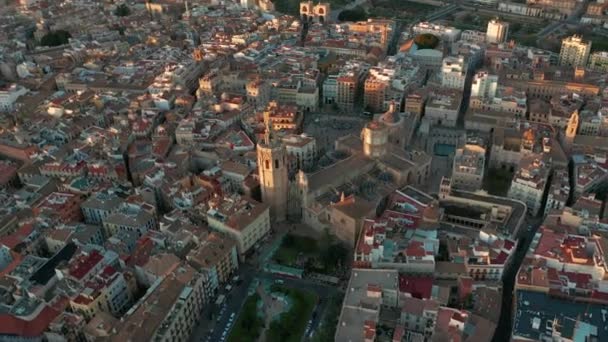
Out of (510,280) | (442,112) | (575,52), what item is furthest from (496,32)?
(510,280)

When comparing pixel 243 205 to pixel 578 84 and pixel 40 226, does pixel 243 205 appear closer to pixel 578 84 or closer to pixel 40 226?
pixel 40 226

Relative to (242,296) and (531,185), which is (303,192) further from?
(531,185)

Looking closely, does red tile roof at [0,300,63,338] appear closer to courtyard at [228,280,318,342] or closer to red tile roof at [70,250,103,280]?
red tile roof at [70,250,103,280]

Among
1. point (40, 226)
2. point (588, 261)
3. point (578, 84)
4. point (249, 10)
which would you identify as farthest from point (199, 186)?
point (249, 10)

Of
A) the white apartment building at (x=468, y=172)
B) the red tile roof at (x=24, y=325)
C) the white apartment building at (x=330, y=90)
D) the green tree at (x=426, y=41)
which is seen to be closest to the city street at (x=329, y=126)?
the white apartment building at (x=330, y=90)

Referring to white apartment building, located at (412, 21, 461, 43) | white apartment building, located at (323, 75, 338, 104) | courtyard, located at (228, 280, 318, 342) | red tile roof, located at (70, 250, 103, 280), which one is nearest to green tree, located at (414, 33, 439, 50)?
white apartment building, located at (412, 21, 461, 43)
